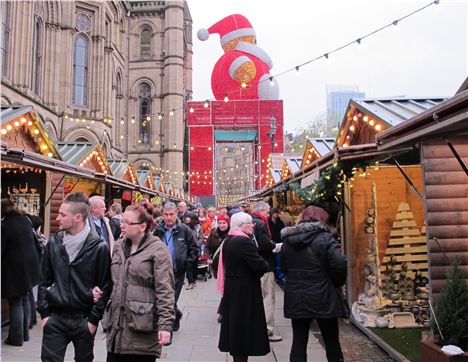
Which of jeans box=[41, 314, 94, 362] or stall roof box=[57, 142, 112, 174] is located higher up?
stall roof box=[57, 142, 112, 174]

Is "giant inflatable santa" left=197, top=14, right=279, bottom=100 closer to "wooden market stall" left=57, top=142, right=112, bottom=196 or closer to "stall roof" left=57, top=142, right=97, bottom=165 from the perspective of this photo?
"wooden market stall" left=57, top=142, right=112, bottom=196

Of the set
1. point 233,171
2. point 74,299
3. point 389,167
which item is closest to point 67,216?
point 74,299

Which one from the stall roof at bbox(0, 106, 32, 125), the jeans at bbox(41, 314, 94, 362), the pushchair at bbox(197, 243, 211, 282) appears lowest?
the pushchair at bbox(197, 243, 211, 282)

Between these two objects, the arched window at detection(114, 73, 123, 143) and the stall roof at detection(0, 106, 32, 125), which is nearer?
the stall roof at detection(0, 106, 32, 125)

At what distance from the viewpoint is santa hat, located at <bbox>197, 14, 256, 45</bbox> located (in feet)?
133

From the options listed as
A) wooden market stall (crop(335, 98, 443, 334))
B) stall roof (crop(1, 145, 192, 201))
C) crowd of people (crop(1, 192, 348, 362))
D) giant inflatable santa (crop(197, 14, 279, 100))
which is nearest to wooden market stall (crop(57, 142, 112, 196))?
stall roof (crop(1, 145, 192, 201))

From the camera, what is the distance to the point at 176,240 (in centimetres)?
617

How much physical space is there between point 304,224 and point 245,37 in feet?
128

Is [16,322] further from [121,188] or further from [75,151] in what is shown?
[121,188]

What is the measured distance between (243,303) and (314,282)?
72 cm

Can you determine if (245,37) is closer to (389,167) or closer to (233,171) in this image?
(389,167)

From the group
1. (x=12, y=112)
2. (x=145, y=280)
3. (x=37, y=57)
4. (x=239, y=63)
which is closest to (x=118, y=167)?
(x=12, y=112)

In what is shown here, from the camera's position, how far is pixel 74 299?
326 cm

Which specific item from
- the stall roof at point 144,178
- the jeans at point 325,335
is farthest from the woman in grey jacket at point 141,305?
the stall roof at point 144,178
